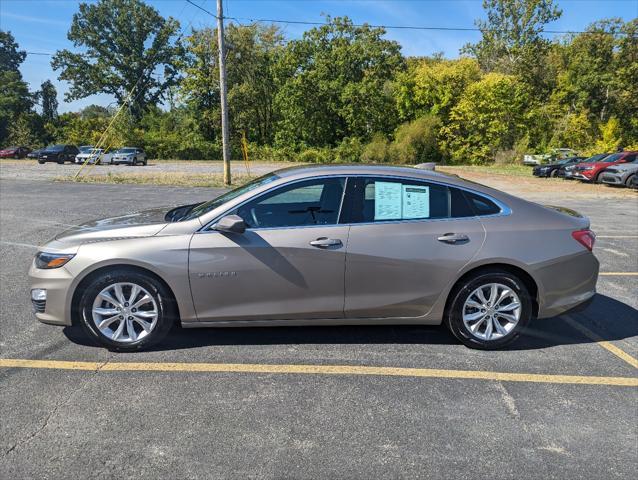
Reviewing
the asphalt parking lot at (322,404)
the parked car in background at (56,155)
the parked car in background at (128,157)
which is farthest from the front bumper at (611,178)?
the parked car in background at (56,155)

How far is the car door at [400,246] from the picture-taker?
152 inches

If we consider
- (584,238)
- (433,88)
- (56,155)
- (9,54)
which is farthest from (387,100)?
(9,54)

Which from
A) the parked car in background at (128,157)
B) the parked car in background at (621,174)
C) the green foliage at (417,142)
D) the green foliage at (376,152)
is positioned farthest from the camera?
the green foliage at (417,142)

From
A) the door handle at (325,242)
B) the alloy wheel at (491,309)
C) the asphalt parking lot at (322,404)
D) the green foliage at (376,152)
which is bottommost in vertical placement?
the asphalt parking lot at (322,404)

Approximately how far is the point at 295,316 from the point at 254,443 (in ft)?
4.22

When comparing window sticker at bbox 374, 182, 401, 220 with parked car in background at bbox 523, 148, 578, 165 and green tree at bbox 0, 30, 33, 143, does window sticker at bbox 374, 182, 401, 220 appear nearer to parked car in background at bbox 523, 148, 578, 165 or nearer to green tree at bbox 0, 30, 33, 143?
parked car in background at bbox 523, 148, 578, 165

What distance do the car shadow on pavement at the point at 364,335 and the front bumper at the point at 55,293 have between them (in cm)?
37

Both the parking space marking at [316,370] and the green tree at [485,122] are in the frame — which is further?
the green tree at [485,122]

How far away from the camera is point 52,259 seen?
3.86 m

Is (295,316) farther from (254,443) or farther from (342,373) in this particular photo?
(254,443)

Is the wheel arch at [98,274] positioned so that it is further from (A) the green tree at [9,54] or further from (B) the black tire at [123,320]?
(A) the green tree at [9,54]

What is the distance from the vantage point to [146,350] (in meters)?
3.97

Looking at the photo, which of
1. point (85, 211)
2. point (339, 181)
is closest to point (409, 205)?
point (339, 181)

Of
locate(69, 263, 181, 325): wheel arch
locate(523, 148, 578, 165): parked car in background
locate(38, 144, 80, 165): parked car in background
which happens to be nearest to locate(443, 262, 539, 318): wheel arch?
locate(69, 263, 181, 325): wheel arch
